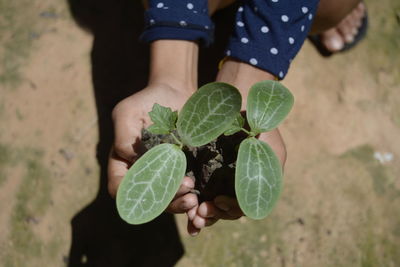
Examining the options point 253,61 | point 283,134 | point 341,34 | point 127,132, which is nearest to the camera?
point 127,132

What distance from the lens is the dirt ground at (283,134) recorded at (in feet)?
4.96

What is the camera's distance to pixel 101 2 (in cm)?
176

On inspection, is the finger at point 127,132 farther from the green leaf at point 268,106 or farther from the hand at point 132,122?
the green leaf at point 268,106

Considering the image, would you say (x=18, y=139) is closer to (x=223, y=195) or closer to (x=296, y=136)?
(x=223, y=195)

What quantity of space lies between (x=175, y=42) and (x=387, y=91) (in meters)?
0.94

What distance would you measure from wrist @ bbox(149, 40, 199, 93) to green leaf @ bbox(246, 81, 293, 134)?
0.43 m

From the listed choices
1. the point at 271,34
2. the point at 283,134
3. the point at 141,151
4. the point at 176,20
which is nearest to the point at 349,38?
the point at 283,134

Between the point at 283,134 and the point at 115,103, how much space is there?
669 millimetres

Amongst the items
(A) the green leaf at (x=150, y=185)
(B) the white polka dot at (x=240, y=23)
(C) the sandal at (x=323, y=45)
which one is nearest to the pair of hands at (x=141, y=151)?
(A) the green leaf at (x=150, y=185)

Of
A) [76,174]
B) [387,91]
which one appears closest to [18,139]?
[76,174]

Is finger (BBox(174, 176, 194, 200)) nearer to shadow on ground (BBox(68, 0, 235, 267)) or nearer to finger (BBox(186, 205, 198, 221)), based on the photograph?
finger (BBox(186, 205, 198, 221))

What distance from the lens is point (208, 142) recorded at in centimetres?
86

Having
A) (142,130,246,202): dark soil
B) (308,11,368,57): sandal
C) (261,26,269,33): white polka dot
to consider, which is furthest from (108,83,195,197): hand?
(308,11,368,57): sandal

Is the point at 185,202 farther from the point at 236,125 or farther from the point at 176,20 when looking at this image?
the point at 176,20
